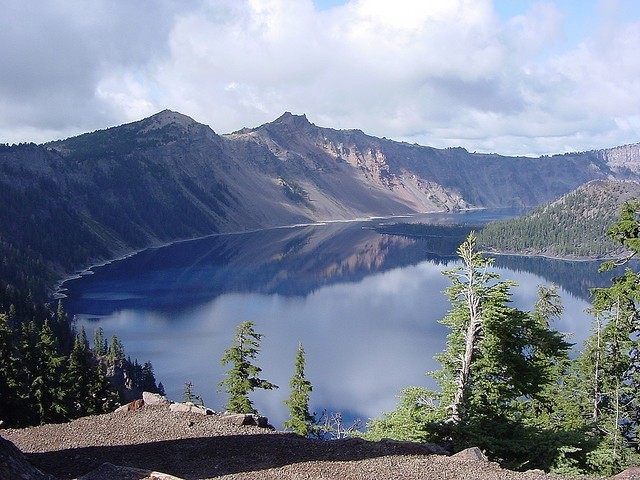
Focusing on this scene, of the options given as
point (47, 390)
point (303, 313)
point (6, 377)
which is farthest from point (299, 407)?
point (303, 313)

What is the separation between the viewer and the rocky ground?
50.3 feet

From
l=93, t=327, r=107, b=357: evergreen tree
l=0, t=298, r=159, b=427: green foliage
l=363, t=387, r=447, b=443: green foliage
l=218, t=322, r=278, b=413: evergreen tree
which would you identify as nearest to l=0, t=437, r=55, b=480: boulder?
l=363, t=387, r=447, b=443: green foliage

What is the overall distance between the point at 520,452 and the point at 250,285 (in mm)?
130853

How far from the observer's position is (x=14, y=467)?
13.3 metres

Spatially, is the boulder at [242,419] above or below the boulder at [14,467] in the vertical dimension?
below

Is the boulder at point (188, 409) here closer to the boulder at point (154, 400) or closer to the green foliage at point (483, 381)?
the boulder at point (154, 400)

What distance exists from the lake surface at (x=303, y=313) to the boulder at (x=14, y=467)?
44.7 metres

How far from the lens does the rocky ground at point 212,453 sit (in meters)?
15.3

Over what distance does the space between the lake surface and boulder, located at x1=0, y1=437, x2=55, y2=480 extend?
44.7m

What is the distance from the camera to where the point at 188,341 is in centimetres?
9450

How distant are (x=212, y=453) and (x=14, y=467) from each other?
19.3 feet

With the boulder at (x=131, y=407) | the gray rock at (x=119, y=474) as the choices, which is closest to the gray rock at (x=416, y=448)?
the gray rock at (x=119, y=474)

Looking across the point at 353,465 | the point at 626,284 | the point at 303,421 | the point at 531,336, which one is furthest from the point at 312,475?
the point at 303,421

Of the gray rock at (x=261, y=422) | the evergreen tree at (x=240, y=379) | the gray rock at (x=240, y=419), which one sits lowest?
the evergreen tree at (x=240, y=379)
